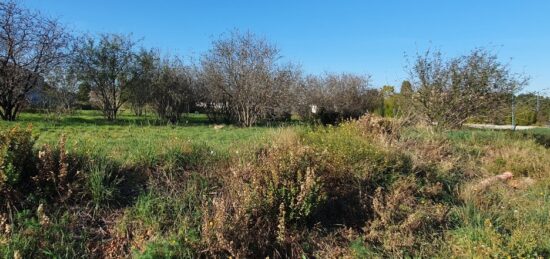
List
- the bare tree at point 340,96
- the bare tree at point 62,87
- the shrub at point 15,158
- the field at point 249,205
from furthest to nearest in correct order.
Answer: the bare tree at point 340,96, the bare tree at point 62,87, the shrub at point 15,158, the field at point 249,205

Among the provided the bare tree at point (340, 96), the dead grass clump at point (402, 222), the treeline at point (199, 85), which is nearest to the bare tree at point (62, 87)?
the treeline at point (199, 85)

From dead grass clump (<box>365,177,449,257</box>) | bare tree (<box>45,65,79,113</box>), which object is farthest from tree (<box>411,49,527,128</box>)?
bare tree (<box>45,65,79,113</box>)

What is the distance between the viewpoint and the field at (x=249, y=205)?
11.9ft

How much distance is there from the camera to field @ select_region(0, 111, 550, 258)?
362cm

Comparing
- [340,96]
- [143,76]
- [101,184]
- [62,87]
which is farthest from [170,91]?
[101,184]

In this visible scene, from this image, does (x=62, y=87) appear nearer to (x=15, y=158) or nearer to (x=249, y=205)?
(x=15, y=158)

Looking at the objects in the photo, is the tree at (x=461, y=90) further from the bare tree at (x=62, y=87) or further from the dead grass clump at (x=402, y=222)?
the bare tree at (x=62, y=87)

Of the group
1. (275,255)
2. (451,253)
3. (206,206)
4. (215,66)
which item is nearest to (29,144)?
(206,206)

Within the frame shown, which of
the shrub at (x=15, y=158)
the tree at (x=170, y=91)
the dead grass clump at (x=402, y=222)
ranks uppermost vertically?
the tree at (x=170, y=91)

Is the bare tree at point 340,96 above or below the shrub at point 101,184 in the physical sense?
above

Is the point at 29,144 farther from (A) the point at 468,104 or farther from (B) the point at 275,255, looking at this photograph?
(A) the point at 468,104

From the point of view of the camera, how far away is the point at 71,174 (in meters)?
4.42

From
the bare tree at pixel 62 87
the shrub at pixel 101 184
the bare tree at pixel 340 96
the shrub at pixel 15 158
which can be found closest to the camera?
the shrub at pixel 15 158

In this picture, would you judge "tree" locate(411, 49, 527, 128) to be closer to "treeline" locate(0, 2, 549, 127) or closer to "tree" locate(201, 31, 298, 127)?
"treeline" locate(0, 2, 549, 127)
